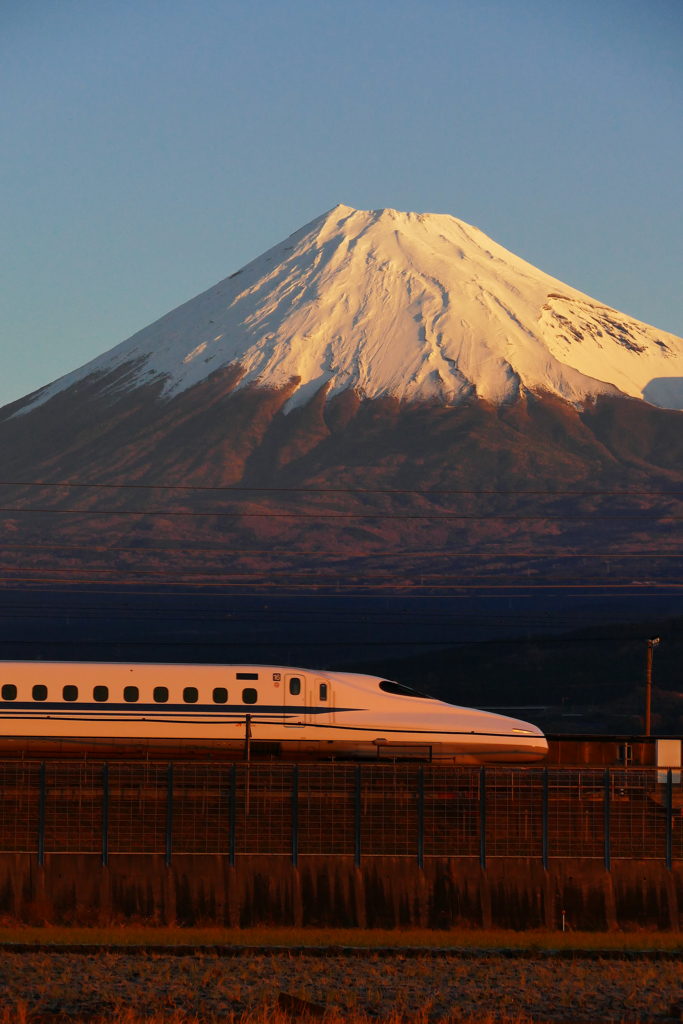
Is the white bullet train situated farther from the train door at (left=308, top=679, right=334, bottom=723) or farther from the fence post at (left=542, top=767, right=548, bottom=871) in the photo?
the fence post at (left=542, top=767, right=548, bottom=871)

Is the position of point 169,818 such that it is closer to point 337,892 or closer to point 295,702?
point 337,892

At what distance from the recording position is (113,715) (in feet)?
163

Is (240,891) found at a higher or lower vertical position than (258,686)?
lower

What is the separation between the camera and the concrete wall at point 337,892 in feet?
108

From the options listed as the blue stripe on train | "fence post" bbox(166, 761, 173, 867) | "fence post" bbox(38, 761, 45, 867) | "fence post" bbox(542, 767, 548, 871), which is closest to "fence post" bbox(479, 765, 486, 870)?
"fence post" bbox(542, 767, 548, 871)

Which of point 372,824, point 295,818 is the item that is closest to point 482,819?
point 372,824

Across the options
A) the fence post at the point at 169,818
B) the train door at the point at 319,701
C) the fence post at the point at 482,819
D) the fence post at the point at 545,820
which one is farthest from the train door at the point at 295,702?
the fence post at the point at 545,820

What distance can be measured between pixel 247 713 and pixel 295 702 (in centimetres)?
182

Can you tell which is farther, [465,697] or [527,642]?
[527,642]

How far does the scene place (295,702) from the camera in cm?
4941

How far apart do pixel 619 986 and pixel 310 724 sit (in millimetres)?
25843

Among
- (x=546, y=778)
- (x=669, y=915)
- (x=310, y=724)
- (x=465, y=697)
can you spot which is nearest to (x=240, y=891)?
(x=546, y=778)

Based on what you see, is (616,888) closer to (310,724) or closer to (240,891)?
(240,891)

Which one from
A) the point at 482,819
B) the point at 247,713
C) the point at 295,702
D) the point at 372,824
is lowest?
the point at 372,824
